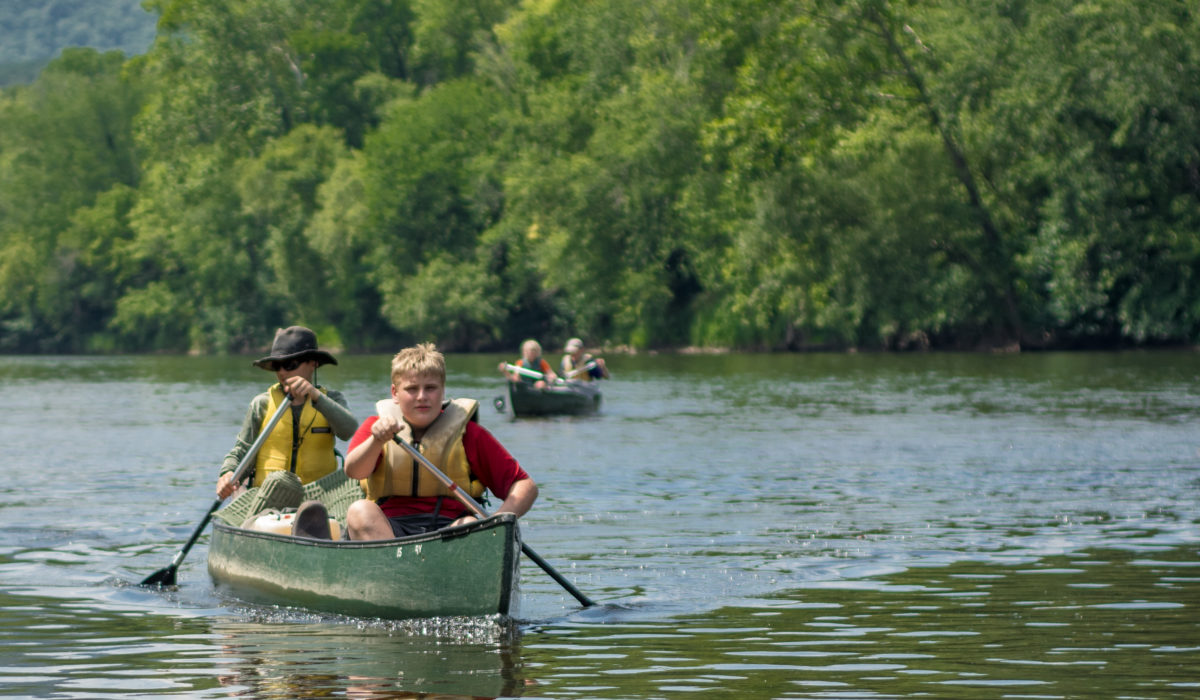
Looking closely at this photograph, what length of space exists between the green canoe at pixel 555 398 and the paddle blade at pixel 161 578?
18.2 metres

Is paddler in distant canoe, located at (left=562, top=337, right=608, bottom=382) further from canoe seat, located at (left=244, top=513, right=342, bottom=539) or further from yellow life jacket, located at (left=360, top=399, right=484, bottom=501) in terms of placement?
yellow life jacket, located at (left=360, top=399, right=484, bottom=501)

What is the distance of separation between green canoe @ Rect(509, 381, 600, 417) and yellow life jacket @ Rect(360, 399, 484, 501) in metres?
20.1

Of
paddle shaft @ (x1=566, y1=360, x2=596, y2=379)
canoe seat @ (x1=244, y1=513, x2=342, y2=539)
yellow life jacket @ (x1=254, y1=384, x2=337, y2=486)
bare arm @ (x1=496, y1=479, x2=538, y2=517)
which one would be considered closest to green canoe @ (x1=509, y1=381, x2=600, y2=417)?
paddle shaft @ (x1=566, y1=360, x2=596, y2=379)

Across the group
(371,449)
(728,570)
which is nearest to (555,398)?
(728,570)

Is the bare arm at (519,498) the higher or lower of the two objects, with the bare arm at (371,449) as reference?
lower

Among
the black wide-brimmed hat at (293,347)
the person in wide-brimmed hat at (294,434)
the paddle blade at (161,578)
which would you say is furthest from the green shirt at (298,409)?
the paddle blade at (161,578)

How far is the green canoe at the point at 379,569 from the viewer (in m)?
9.21

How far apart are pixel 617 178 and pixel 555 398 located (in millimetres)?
31153

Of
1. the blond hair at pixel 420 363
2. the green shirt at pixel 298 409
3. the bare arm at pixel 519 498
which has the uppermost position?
the blond hair at pixel 420 363

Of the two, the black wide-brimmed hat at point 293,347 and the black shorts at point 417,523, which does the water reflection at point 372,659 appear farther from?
the black wide-brimmed hat at point 293,347

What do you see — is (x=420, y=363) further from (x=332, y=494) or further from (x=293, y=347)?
(x=332, y=494)

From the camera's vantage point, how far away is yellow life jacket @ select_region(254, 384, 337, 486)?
10.8 meters

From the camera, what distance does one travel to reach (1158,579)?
10914mm

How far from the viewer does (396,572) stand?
9.50 meters
